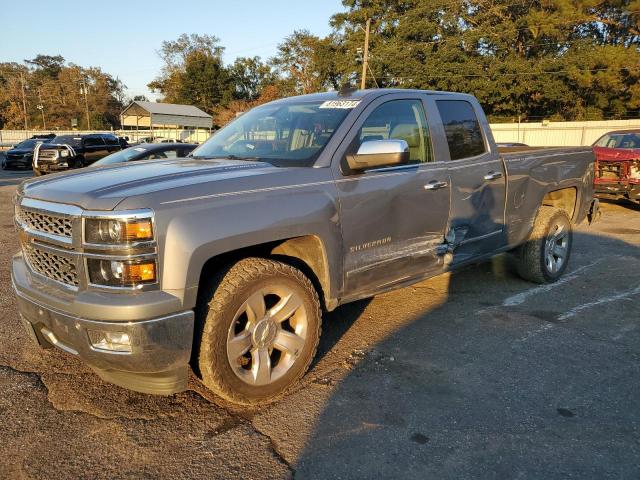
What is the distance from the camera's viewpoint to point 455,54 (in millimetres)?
39969

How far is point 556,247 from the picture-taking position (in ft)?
18.7

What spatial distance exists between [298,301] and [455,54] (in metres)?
41.3

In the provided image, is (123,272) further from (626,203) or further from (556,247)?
(626,203)

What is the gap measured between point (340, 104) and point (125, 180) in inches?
68.2

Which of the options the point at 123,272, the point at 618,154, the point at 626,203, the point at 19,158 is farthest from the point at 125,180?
the point at 19,158

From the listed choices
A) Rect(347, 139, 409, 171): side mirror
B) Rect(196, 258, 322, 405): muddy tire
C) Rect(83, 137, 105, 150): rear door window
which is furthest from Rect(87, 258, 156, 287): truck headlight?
Rect(83, 137, 105, 150): rear door window

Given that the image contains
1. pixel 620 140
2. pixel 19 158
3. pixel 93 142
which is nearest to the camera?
pixel 620 140

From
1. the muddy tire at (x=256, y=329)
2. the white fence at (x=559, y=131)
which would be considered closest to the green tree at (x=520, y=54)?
the white fence at (x=559, y=131)

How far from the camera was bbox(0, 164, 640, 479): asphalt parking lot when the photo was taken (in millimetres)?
2531

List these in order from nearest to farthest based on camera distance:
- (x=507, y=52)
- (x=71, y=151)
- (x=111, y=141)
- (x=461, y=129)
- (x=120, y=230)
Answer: (x=120, y=230) → (x=461, y=129) → (x=71, y=151) → (x=111, y=141) → (x=507, y=52)

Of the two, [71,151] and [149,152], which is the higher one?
[149,152]

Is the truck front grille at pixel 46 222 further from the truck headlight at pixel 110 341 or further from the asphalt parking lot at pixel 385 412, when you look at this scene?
the asphalt parking lot at pixel 385 412

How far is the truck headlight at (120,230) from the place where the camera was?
247 centimetres

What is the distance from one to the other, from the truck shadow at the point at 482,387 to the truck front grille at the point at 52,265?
1.56 m
